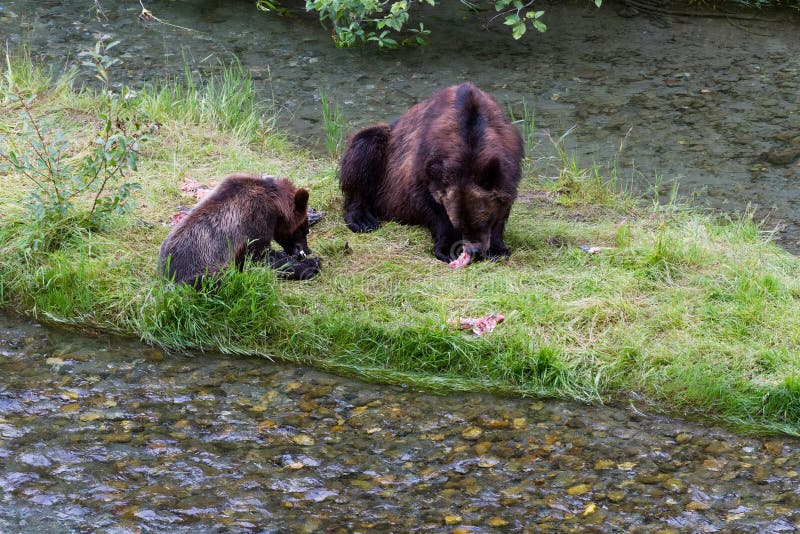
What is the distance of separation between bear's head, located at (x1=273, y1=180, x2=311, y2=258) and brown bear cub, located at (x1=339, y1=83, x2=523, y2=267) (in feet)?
3.02

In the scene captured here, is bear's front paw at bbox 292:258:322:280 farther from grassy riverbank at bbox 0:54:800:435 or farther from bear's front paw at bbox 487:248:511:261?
bear's front paw at bbox 487:248:511:261

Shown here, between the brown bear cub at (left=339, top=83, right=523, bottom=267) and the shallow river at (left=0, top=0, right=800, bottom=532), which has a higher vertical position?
the brown bear cub at (left=339, top=83, right=523, bottom=267)

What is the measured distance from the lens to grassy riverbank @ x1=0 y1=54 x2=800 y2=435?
5676 mm

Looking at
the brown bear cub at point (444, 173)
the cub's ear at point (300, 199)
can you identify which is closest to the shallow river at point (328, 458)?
the cub's ear at point (300, 199)

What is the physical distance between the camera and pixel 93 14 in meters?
12.9

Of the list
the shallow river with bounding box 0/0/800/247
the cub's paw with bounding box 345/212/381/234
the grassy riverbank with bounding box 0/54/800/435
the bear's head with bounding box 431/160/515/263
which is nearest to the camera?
the grassy riverbank with bounding box 0/54/800/435

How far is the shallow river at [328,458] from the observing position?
4.46 metres

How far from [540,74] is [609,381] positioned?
667 cm

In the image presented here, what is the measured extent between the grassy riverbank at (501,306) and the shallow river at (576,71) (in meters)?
1.73

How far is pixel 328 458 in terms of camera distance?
4.94 metres

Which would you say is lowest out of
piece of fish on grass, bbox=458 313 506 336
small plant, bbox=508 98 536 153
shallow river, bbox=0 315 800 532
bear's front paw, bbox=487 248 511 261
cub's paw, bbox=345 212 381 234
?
shallow river, bbox=0 315 800 532

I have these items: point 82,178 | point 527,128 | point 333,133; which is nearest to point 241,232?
point 82,178

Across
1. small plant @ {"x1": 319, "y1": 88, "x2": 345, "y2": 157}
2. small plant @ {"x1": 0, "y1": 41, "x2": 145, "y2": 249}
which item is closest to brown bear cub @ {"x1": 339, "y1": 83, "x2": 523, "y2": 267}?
small plant @ {"x1": 319, "y1": 88, "x2": 345, "y2": 157}

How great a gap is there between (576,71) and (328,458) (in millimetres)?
7930
